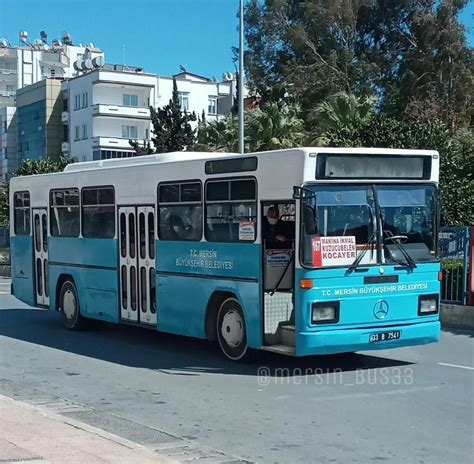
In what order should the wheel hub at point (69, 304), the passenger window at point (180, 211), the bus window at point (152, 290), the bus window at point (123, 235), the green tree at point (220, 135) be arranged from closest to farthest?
1. the passenger window at point (180, 211)
2. the bus window at point (152, 290)
3. the bus window at point (123, 235)
4. the wheel hub at point (69, 304)
5. the green tree at point (220, 135)

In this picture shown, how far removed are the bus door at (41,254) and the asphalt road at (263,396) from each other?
2092mm

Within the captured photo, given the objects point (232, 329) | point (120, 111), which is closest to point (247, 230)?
point (232, 329)

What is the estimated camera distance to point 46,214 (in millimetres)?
15492

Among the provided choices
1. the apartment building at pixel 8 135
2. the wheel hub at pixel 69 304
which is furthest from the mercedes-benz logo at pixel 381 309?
the apartment building at pixel 8 135

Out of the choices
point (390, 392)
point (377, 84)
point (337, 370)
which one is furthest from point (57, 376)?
point (377, 84)

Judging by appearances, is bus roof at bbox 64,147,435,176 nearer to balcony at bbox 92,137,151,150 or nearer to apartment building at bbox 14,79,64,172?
balcony at bbox 92,137,151,150

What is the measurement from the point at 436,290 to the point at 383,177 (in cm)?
173

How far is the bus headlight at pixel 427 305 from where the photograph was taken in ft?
33.7

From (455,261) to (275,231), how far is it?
6741mm

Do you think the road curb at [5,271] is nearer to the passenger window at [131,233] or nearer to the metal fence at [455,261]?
the passenger window at [131,233]

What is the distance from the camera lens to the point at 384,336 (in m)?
9.90

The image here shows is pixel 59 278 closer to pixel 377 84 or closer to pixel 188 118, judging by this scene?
pixel 188 118

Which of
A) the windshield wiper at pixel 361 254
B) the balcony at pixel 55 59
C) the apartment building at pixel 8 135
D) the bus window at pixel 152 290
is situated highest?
the balcony at pixel 55 59

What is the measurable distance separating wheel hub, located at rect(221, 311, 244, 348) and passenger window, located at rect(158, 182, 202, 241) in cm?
128
